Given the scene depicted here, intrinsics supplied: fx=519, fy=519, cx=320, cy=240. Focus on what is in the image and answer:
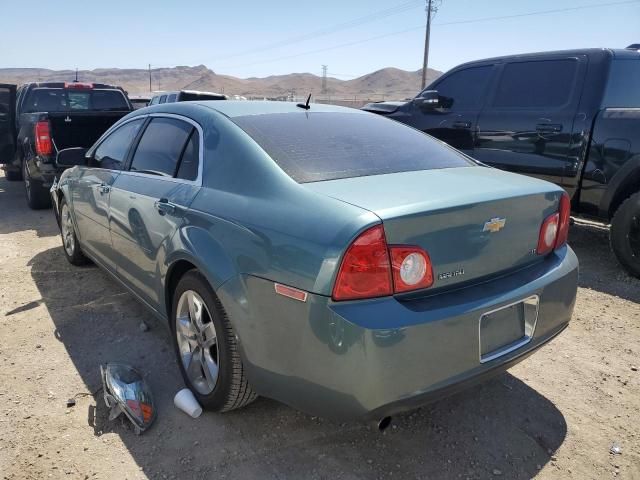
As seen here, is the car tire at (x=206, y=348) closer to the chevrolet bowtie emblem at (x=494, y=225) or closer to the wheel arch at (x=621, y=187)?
the chevrolet bowtie emblem at (x=494, y=225)

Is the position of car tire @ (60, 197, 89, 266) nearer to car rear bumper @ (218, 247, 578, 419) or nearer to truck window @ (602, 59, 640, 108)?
car rear bumper @ (218, 247, 578, 419)

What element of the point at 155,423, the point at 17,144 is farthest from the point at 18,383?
the point at 17,144

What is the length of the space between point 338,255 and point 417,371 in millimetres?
550

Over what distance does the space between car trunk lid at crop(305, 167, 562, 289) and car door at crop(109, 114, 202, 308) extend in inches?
35.9

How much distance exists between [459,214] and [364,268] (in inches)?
19.6

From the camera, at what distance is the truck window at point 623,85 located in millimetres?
5113

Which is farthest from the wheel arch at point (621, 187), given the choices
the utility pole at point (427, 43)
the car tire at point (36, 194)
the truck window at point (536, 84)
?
the utility pole at point (427, 43)

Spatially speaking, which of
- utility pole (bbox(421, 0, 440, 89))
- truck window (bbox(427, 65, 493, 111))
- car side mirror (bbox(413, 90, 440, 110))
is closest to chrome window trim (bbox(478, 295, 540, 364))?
truck window (bbox(427, 65, 493, 111))

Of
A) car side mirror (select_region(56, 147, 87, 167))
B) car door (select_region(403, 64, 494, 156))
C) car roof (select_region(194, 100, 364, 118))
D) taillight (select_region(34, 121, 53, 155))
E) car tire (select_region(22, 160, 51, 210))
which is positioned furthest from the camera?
car tire (select_region(22, 160, 51, 210))

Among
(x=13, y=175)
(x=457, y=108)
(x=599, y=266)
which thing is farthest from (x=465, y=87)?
(x=13, y=175)

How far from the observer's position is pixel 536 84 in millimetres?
5672

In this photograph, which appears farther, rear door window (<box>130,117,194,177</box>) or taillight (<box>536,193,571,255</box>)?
rear door window (<box>130,117,194,177</box>)

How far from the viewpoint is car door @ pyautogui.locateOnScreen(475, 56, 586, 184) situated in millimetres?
5273

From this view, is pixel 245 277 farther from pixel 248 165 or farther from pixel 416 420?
pixel 416 420
